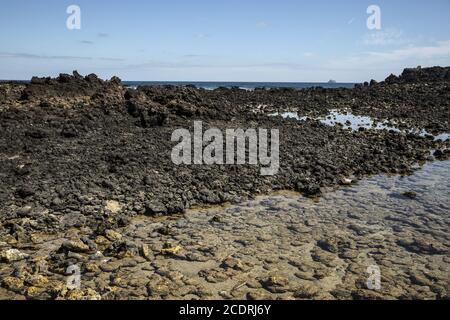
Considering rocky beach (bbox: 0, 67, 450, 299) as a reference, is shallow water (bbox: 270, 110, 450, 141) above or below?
above

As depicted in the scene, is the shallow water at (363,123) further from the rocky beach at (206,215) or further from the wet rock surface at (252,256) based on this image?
the wet rock surface at (252,256)

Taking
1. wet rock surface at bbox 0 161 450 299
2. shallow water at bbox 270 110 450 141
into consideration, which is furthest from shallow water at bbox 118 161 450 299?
shallow water at bbox 270 110 450 141

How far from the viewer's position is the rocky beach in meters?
8.12

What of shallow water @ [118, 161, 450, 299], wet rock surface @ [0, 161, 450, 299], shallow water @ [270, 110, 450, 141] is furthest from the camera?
shallow water @ [270, 110, 450, 141]

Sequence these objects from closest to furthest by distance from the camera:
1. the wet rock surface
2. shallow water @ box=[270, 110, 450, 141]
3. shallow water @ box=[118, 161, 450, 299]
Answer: the wet rock surface < shallow water @ box=[118, 161, 450, 299] < shallow water @ box=[270, 110, 450, 141]

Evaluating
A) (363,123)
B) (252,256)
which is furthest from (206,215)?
(363,123)

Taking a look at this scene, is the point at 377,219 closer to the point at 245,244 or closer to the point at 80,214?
the point at 245,244

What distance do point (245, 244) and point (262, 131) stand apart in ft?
48.3

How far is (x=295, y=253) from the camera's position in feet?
31.5

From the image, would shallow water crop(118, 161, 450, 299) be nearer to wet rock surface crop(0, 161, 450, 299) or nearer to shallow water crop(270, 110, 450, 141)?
wet rock surface crop(0, 161, 450, 299)

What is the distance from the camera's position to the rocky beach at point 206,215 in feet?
26.6

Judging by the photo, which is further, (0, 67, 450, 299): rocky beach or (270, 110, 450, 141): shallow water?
(270, 110, 450, 141): shallow water
